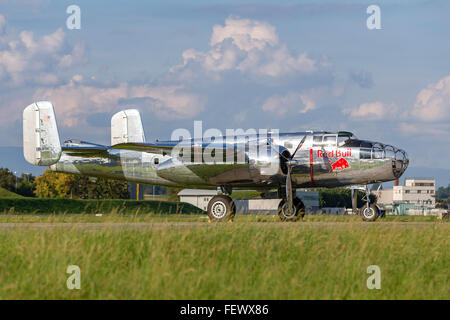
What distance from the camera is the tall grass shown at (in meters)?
10.7

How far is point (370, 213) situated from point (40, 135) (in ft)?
61.2

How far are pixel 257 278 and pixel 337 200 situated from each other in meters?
134

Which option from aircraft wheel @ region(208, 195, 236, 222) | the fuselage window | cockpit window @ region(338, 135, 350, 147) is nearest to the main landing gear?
aircraft wheel @ region(208, 195, 236, 222)

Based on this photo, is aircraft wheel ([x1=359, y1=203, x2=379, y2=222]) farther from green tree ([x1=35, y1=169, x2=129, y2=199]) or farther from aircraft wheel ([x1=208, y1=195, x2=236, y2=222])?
green tree ([x1=35, y1=169, x2=129, y2=199])

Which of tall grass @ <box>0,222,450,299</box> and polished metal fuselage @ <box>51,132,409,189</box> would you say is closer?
tall grass @ <box>0,222,450,299</box>

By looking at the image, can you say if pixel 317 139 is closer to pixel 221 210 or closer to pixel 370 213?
pixel 370 213

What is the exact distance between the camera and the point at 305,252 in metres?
14.4

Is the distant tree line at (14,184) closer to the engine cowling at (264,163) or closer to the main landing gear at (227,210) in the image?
the main landing gear at (227,210)

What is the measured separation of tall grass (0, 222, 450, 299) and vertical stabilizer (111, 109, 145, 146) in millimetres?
22583

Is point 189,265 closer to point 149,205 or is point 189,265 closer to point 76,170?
point 76,170

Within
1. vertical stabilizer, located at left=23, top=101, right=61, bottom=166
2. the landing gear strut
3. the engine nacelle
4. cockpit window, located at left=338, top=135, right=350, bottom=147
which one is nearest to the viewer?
the engine nacelle

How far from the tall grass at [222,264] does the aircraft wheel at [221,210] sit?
10.0 m

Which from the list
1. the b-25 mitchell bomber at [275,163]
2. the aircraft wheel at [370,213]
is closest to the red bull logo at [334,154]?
the b-25 mitchell bomber at [275,163]

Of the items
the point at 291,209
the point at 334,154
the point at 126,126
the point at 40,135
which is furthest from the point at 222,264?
the point at 126,126
